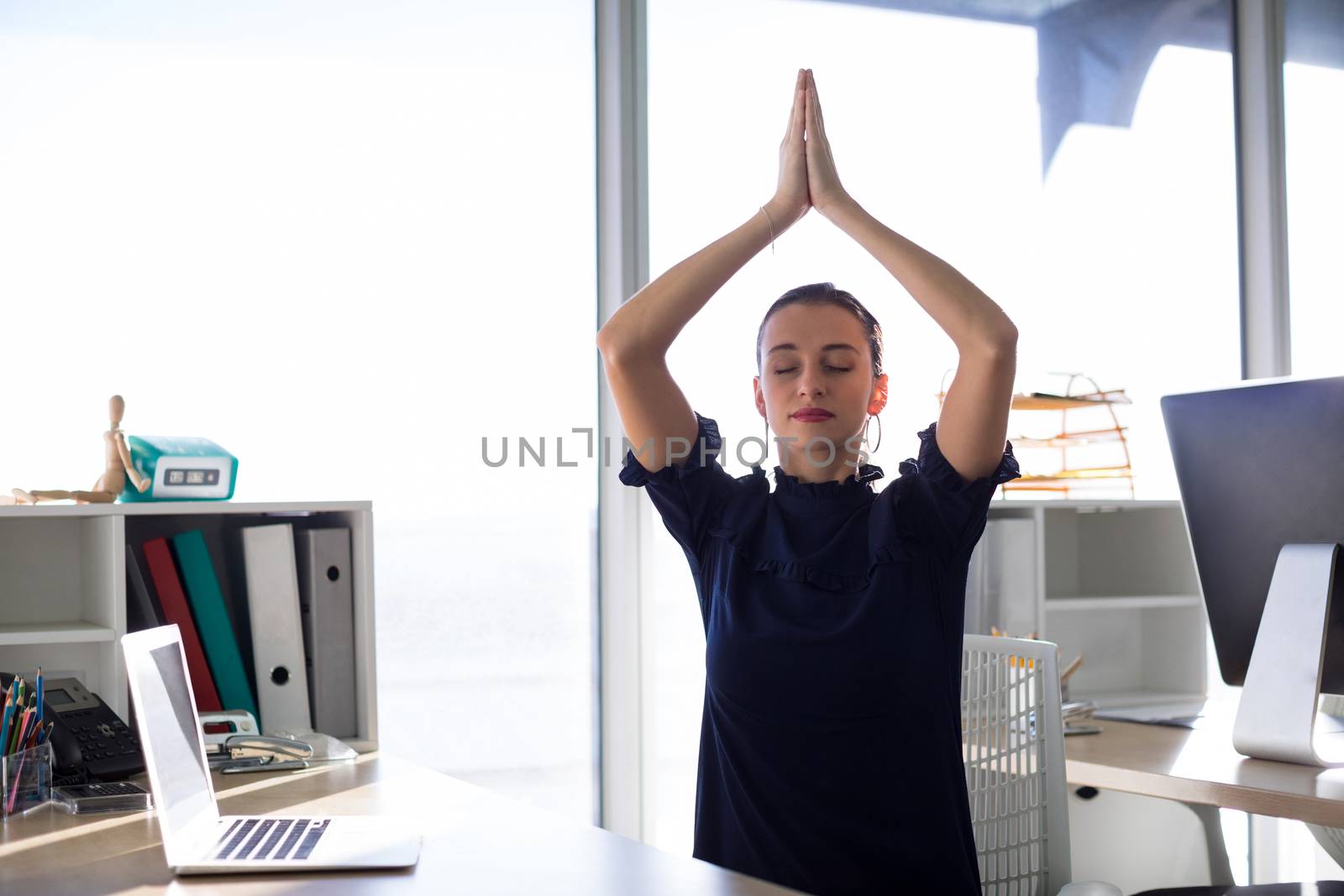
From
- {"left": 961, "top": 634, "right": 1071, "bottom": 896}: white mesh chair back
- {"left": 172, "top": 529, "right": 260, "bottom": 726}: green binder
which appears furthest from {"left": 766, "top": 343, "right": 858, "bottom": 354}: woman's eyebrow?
{"left": 172, "top": 529, "right": 260, "bottom": 726}: green binder

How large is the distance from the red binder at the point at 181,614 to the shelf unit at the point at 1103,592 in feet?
5.11

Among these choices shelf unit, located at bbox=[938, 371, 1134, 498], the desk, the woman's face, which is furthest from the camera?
shelf unit, located at bbox=[938, 371, 1134, 498]

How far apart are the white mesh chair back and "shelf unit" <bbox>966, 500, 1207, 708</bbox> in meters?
0.81

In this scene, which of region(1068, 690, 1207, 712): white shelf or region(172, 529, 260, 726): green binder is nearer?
region(172, 529, 260, 726): green binder

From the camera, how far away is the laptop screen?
3.92 feet

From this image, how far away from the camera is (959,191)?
3129mm

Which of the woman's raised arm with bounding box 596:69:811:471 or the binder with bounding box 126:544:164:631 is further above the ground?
the woman's raised arm with bounding box 596:69:811:471

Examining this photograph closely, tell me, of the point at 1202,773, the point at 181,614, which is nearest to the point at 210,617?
the point at 181,614

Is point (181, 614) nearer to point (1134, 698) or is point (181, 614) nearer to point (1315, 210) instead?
point (1134, 698)

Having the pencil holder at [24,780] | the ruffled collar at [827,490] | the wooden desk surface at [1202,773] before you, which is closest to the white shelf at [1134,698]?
the wooden desk surface at [1202,773]

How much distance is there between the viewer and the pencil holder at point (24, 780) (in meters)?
1.52

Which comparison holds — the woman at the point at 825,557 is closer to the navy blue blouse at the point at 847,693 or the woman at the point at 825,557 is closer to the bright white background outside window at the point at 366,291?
the navy blue blouse at the point at 847,693

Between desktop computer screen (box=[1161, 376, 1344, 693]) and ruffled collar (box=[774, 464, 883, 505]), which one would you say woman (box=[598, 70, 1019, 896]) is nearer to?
ruffled collar (box=[774, 464, 883, 505])

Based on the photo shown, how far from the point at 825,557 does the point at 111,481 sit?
46.1 inches
